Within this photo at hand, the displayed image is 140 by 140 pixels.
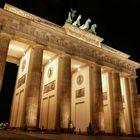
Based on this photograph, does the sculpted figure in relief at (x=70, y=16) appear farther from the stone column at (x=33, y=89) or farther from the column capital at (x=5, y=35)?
the column capital at (x=5, y=35)

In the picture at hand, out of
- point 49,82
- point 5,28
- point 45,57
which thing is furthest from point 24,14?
point 49,82

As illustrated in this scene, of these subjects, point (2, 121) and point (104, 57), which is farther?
point (2, 121)

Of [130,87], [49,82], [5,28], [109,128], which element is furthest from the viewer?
[130,87]

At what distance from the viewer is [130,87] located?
28.1 metres

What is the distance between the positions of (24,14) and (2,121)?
31.8m

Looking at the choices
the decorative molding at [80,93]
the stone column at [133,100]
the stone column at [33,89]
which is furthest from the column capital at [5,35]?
the stone column at [133,100]

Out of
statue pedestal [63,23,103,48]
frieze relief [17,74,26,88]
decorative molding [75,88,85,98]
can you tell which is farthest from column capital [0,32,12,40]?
decorative molding [75,88,85,98]

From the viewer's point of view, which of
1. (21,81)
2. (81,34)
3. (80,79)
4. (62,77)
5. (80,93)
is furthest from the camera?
(80,79)

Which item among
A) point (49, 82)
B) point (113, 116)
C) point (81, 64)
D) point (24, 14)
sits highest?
point (24, 14)

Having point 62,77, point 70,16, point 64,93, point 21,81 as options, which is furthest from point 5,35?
point 70,16

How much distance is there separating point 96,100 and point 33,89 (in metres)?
8.30

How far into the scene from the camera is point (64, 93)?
1919cm

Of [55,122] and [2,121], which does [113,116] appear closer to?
[55,122]

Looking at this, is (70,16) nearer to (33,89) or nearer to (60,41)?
(60,41)
